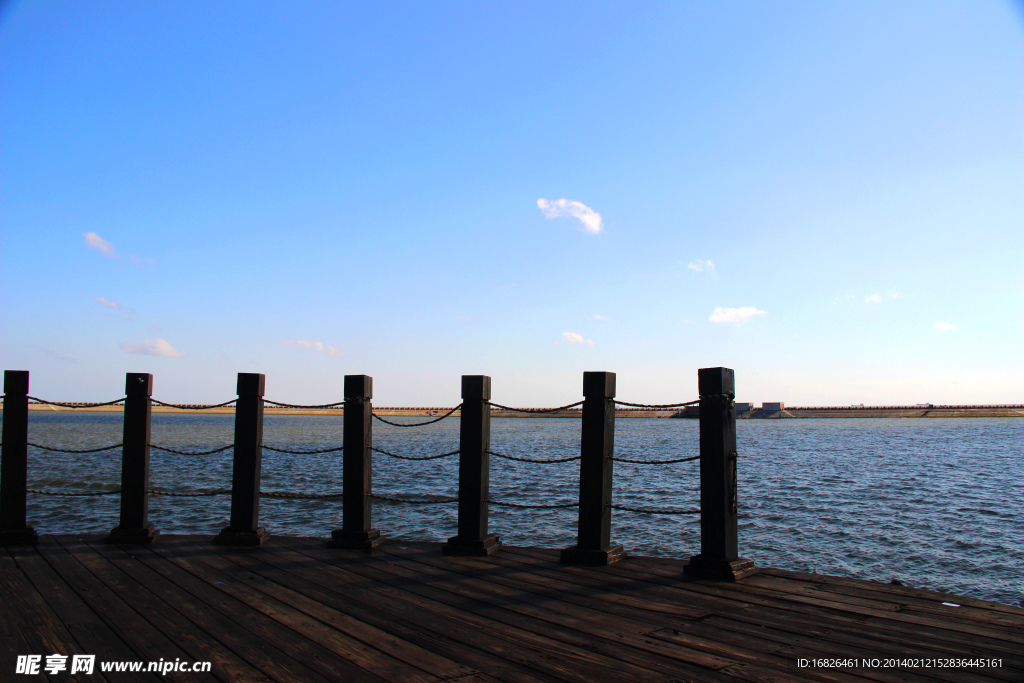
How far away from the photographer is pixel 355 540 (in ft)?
20.3

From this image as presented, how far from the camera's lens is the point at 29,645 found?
3.45 m

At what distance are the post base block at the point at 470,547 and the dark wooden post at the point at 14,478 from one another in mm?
4220

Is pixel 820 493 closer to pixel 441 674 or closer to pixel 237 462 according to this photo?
pixel 237 462

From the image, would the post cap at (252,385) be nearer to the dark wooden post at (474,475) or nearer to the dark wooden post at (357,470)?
the dark wooden post at (357,470)

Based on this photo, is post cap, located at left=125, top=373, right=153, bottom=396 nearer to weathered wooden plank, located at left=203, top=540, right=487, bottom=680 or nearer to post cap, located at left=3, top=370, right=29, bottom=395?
post cap, located at left=3, top=370, right=29, bottom=395

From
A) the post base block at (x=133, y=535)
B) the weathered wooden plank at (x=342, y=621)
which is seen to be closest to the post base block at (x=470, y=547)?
the weathered wooden plank at (x=342, y=621)

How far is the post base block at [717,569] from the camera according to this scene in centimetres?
488

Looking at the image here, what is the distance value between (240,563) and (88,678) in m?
2.48

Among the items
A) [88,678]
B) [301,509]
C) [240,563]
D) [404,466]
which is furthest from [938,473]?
[88,678]

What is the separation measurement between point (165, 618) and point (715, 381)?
13.8ft

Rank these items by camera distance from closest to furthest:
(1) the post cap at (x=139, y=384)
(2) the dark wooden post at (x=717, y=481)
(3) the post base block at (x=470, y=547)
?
(2) the dark wooden post at (x=717, y=481) < (3) the post base block at (x=470, y=547) < (1) the post cap at (x=139, y=384)

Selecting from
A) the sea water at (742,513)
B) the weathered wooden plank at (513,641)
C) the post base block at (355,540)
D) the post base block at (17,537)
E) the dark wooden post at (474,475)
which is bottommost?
the sea water at (742,513)

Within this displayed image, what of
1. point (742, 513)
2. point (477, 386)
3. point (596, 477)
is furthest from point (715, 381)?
point (742, 513)

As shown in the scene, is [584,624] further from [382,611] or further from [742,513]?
[742,513]
